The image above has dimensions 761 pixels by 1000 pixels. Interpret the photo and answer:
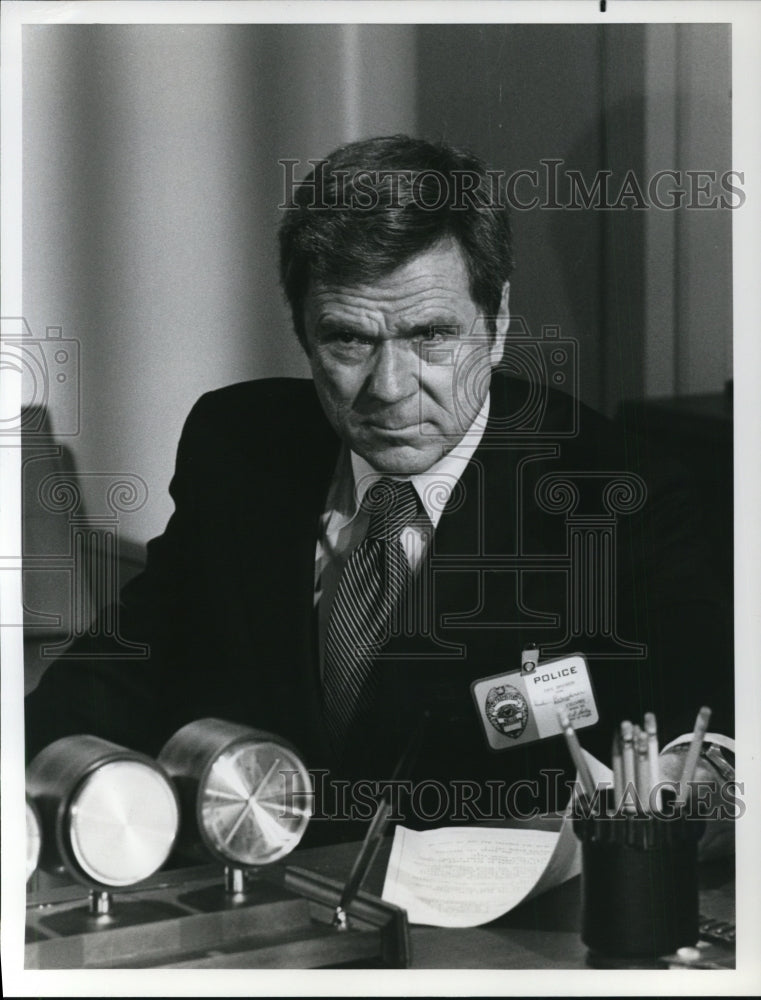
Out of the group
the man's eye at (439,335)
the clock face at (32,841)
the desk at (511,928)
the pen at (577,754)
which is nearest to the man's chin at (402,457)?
the man's eye at (439,335)

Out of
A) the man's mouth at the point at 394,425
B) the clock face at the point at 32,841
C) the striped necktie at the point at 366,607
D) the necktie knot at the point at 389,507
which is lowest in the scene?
the clock face at the point at 32,841

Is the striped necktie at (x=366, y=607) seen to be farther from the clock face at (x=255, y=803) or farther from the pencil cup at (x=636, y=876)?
the pencil cup at (x=636, y=876)

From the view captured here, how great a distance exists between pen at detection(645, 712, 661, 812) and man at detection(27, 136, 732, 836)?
0.09 feet

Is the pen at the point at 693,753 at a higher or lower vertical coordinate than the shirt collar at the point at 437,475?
lower

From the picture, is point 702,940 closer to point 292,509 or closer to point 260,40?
point 292,509

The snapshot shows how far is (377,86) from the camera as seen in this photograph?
86.4 inches

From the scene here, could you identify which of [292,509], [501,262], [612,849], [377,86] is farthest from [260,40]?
[612,849]

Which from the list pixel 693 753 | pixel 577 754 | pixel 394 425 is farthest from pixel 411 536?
pixel 693 753

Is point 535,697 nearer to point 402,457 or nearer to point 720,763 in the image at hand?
point 720,763

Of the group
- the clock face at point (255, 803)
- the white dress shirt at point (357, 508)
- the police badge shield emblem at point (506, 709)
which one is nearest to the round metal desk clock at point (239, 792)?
the clock face at point (255, 803)

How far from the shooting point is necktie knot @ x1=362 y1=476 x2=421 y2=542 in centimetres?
224

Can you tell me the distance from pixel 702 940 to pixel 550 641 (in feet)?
2.09

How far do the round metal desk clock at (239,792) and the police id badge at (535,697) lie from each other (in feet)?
1.19

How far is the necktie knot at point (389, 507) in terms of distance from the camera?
224 cm
